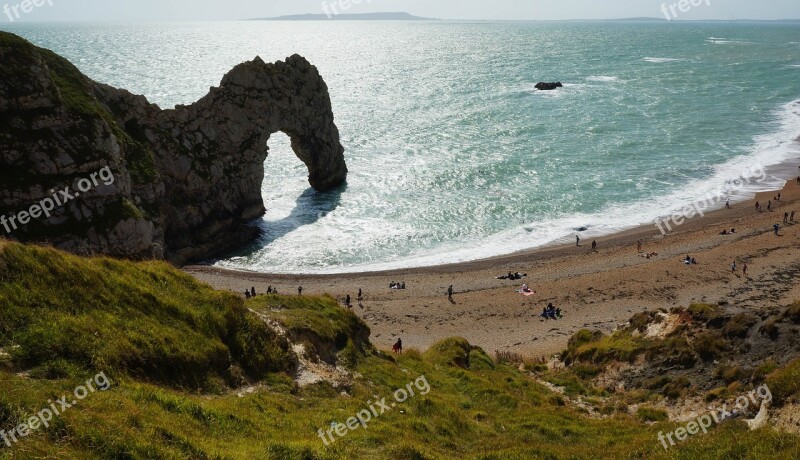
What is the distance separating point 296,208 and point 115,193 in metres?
26.6

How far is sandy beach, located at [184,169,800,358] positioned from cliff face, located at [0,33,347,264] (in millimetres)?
7215

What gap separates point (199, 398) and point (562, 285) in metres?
37.6

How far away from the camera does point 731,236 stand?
180 feet

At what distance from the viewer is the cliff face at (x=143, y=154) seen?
34.7 metres

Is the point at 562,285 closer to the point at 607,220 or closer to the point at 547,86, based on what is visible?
the point at 607,220

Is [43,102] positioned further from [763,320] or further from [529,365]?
[763,320]

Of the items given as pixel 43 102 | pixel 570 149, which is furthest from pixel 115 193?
pixel 570 149
